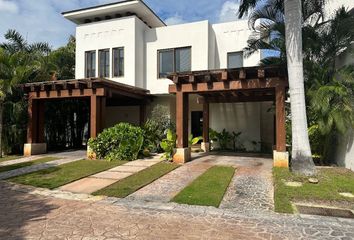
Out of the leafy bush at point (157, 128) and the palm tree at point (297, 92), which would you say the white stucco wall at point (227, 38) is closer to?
the leafy bush at point (157, 128)

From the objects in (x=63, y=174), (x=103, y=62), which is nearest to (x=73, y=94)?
(x=103, y=62)

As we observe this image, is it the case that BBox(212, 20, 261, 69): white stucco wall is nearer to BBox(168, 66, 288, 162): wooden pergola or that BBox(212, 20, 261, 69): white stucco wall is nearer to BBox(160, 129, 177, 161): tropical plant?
BBox(168, 66, 288, 162): wooden pergola

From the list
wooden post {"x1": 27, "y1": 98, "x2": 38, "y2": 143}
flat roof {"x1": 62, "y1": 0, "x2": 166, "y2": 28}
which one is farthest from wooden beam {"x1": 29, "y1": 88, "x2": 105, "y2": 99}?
flat roof {"x1": 62, "y1": 0, "x2": 166, "y2": 28}

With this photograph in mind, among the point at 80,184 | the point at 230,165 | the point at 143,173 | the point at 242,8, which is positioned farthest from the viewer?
the point at 230,165

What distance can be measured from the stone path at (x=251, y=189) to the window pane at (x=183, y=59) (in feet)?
23.3

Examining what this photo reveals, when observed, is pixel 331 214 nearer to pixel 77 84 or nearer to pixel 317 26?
pixel 317 26

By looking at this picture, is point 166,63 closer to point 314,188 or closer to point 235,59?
point 235,59

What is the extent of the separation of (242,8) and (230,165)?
19.0ft

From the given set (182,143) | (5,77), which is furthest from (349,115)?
(5,77)

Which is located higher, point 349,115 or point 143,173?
point 349,115

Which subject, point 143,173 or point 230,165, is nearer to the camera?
point 143,173

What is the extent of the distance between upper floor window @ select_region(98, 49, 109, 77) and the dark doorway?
5985 millimetres

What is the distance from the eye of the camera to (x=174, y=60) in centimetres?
1686

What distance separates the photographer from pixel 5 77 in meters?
14.1
